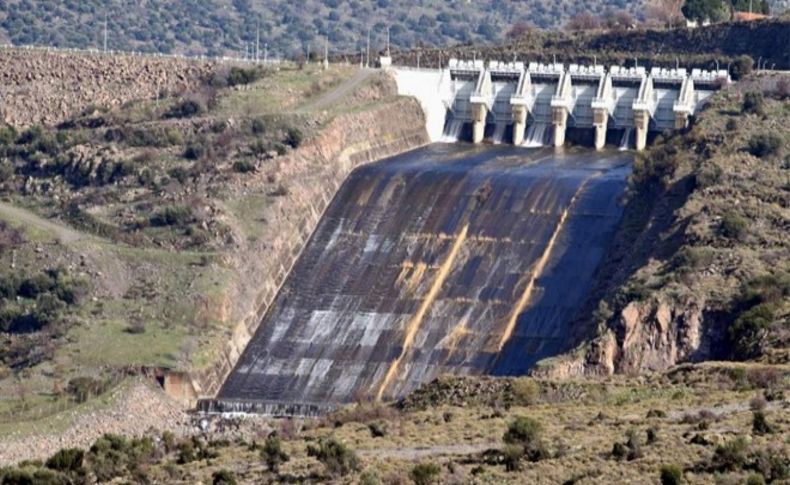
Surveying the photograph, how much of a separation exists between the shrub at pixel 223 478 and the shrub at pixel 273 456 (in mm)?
1960

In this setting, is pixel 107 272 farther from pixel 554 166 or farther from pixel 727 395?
pixel 727 395

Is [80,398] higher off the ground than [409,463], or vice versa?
[409,463]

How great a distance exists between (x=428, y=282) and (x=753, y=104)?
82.6 ft

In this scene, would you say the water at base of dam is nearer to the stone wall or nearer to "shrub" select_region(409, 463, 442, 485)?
the stone wall

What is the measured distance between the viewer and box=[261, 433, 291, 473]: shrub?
86.1 m

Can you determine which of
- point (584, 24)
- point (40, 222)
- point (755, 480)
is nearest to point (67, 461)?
point (755, 480)

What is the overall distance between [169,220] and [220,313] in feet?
31.6

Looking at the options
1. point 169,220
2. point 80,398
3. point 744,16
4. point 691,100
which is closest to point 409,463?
point 80,398

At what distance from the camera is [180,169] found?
14100cm

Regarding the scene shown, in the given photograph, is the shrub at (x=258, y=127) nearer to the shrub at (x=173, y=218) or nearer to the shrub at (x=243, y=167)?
the shrub at (x=243, y=167)

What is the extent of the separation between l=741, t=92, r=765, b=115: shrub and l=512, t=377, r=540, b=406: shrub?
50.0 meters

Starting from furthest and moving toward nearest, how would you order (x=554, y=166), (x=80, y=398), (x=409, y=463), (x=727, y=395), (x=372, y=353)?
(x=554, y=166) < (x=372, y=353) < (x=80, y=398) < (x=727, y=395) < (x=409, y=463)

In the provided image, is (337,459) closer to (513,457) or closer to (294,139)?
(513,457)

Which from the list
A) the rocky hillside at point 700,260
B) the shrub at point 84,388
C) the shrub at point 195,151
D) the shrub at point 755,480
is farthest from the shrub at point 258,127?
the shrub at point 755,480
